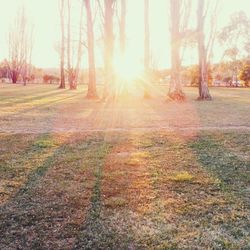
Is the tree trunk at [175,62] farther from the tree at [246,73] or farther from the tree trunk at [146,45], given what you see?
the tree at [246,73]

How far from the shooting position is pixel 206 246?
3.80m

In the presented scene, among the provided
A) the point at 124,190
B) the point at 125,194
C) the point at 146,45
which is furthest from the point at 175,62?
the point at 125,194

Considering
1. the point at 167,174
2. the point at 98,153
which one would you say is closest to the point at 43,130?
the point at 98,153

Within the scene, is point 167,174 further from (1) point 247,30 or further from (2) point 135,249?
(1) point 247,30

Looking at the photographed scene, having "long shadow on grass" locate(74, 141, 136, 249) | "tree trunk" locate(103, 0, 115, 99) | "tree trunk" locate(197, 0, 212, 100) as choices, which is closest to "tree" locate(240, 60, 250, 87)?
"tree trunk" locate(197, 0, 212, 100)

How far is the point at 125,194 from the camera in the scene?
527 cm

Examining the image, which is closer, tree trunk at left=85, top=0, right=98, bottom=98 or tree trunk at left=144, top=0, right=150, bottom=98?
tree trunk at left=85, top=0, right=98, bottom=98

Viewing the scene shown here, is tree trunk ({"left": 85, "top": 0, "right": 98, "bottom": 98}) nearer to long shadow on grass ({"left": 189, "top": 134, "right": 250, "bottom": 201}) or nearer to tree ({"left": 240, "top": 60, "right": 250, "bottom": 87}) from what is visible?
long shadow on grass ({"left": 189, "top": 134, "right": 250, "bottom": 201})

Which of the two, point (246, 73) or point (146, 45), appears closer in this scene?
point (146, 45)

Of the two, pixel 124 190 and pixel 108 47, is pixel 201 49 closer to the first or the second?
pixel 108 47

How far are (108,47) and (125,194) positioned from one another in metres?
20.5

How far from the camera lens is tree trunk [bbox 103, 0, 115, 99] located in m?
23.6

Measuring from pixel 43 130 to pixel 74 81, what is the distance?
117 feet

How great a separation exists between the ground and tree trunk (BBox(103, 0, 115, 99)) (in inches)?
561
